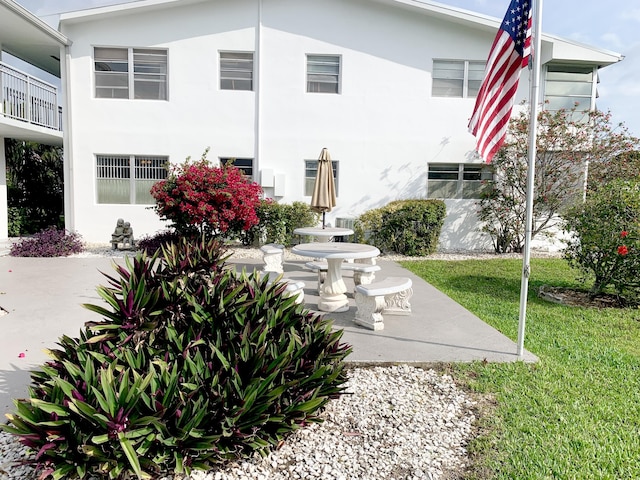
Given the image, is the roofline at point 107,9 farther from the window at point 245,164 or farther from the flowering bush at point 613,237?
the flowering bush at point 613,237

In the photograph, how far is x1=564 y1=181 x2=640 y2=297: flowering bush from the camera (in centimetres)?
683

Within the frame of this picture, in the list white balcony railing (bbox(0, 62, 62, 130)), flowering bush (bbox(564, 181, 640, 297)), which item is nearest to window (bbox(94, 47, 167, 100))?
Result: white balcony railing (bbox(0, 62, 62, 130))

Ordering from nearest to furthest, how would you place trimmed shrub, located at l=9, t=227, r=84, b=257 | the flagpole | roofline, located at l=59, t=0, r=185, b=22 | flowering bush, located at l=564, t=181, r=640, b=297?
the flagpole < flowering bush, located at l=564, t=181, r=640, b=297 < trimmed shrub, located at l=9, t=227, r=84, b=257 < roofline, located at l=59, t=0, r=185, b=22

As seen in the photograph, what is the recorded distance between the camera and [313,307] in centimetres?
670

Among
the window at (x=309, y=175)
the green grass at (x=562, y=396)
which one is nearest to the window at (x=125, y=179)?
the window at (x=309, y=175)

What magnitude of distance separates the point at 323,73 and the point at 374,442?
12005mm

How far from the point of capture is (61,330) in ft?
17.7

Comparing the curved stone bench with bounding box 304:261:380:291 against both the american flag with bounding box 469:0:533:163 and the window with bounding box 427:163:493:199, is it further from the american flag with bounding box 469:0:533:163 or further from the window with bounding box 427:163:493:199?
the window with bounding box 427:163:493:199

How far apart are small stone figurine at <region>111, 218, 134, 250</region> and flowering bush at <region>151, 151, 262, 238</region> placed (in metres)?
2.22

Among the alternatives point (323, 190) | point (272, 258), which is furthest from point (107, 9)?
point (272, 258)

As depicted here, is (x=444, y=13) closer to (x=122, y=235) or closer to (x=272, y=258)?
(x=272, y=258)

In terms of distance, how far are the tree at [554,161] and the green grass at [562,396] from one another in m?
5.79

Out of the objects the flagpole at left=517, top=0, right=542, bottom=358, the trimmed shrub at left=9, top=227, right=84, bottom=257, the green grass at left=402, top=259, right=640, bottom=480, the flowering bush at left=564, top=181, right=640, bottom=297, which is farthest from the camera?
the trimmed shrub at left=9, top=227, right=84, bottom=257

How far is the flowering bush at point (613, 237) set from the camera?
269 inches
